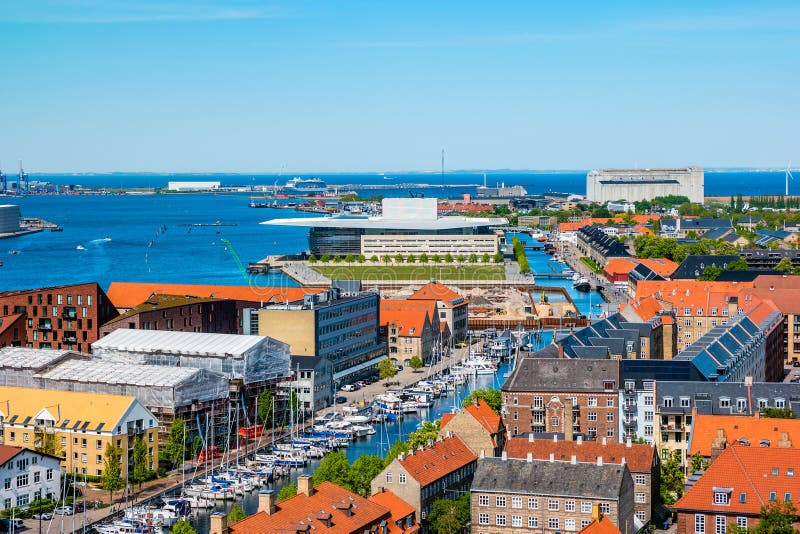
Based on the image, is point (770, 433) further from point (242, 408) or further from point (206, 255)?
point (206, 255)

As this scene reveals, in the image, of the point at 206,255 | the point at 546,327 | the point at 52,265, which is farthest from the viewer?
the point at 206,255

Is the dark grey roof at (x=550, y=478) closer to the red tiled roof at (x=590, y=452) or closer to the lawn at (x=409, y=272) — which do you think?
the red tiled roof at (x=590, y=452)

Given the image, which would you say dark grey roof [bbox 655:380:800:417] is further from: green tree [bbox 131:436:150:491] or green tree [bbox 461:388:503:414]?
green tree [bbox 131:436:150:491]

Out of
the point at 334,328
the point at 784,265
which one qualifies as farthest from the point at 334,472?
the point at 784,265

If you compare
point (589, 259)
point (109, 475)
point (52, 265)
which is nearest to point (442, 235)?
point (589, 259)

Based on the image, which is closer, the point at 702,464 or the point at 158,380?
the point at 702,464

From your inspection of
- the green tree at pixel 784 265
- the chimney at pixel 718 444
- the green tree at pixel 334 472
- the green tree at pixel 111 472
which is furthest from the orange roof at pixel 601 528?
the green tree at pixel 784 265
